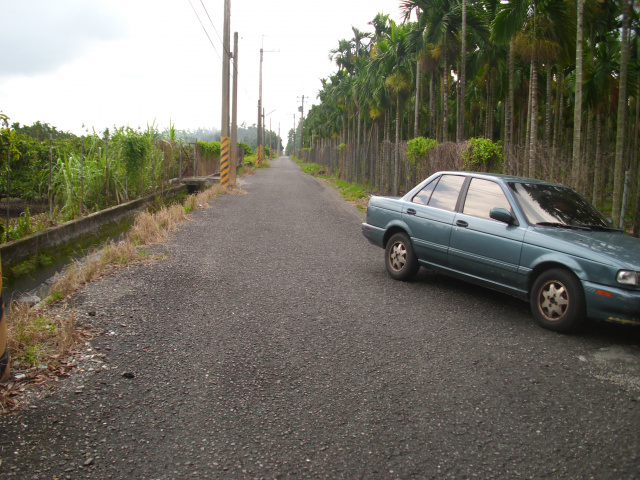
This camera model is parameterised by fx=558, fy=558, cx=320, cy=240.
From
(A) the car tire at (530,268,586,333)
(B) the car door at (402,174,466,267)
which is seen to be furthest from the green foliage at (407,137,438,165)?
(A) the car tire at (530,268,586,333)

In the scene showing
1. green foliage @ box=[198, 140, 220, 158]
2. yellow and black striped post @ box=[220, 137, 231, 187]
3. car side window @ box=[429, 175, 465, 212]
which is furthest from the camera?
green foliage @ box=[198, 140, 220, 158]

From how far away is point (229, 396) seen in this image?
3.96 meters

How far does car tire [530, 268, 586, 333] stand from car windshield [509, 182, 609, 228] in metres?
0.76

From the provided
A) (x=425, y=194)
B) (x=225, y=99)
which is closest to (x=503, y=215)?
(x=425, y=194)

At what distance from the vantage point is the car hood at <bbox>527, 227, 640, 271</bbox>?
518cm

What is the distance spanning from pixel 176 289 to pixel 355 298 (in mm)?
2224

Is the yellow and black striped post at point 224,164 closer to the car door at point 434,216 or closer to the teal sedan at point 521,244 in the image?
the teal sedan at point 521,244

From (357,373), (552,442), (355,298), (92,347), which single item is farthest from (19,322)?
(552,442)

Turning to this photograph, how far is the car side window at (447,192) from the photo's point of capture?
7086 mm

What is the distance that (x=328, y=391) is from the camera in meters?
4.05

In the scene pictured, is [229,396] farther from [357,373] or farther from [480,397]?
[480,397]

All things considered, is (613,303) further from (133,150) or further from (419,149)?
(133,150)

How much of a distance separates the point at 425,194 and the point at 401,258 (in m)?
0.93

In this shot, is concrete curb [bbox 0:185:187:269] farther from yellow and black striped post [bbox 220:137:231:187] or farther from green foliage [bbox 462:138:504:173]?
green foliage [bbox 462:138:504:173]
